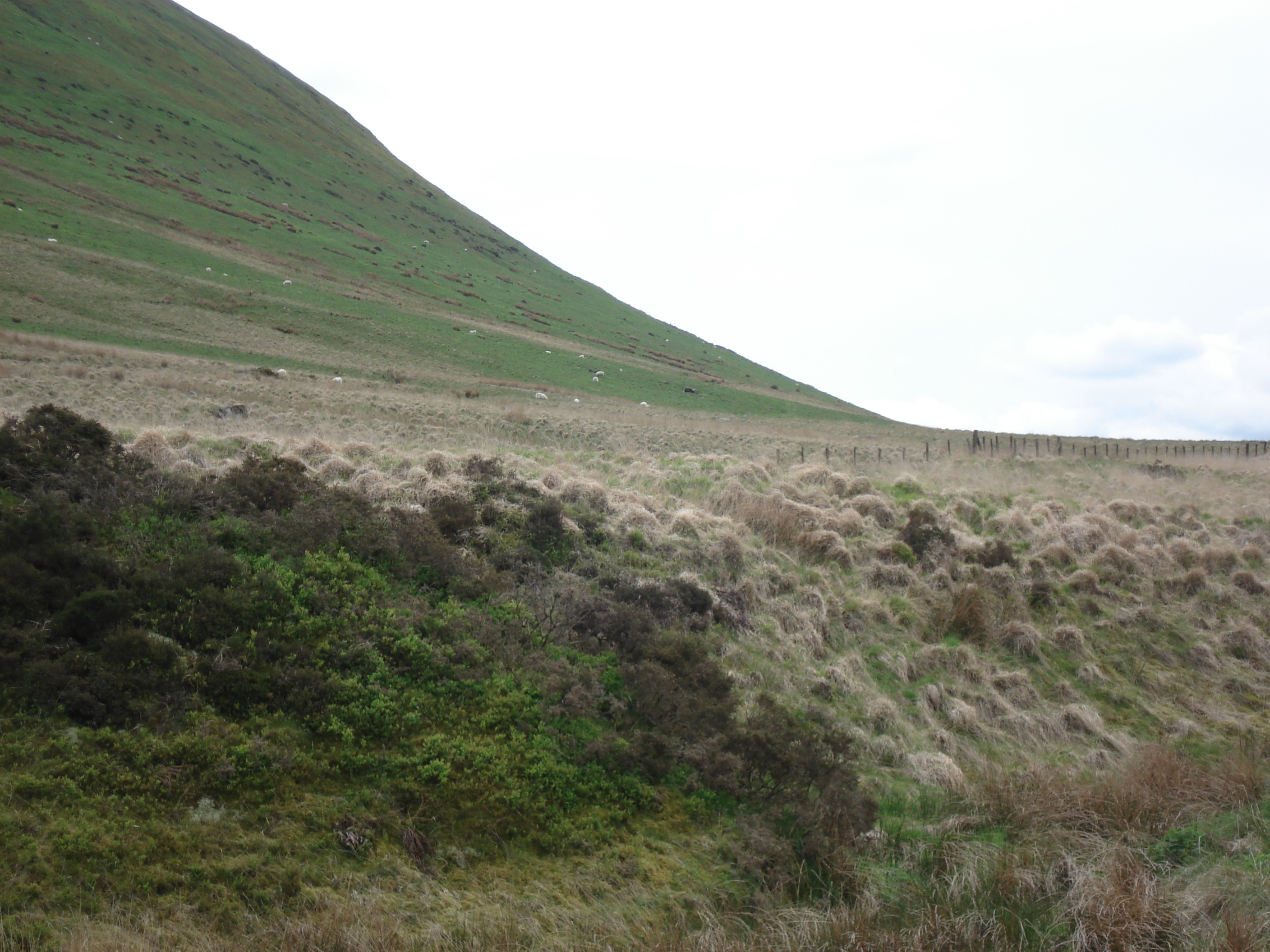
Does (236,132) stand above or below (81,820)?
above

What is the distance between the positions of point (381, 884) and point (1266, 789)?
384 inches

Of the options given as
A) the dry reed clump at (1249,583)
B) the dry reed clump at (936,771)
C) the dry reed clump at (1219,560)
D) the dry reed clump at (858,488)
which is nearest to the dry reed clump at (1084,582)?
the dry reed clump at (1249,583)

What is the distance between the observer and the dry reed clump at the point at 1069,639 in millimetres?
13531

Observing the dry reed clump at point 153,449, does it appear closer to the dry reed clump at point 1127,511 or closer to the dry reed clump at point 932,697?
the dry reed clump at point 932,697

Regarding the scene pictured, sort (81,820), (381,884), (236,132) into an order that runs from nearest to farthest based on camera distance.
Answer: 1. (81,820)
2. (381,884)
3. (236,132)

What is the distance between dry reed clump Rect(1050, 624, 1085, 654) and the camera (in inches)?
533

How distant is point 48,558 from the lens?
7539 millimetres

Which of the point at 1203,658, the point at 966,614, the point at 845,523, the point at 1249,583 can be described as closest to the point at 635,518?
the point at 845,523

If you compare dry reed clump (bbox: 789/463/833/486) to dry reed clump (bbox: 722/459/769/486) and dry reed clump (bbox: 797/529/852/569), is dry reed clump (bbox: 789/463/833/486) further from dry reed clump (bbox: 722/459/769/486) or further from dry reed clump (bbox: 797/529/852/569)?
dry reed clump (bbox: 797/529/852/569)

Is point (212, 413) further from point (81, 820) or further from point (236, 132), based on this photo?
point (236, 132)

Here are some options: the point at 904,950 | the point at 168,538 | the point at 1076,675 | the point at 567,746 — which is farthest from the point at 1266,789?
the point at 168,538

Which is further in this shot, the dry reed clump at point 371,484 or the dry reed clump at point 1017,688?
the dry reed clump at point 371,484

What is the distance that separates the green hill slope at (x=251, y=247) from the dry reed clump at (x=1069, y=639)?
39.6 meters

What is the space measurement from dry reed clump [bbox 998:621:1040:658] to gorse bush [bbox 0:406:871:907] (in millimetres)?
5452
